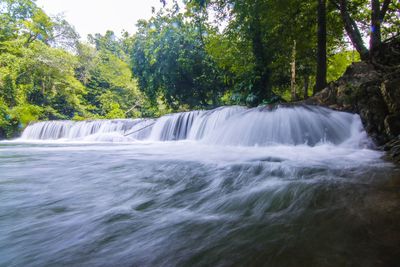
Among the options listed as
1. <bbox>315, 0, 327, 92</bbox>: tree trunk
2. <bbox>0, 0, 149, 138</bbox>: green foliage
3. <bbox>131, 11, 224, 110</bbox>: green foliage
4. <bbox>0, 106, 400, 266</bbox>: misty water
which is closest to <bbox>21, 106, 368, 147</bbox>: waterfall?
<bbox>0, 106, 400, 266</bbox>: misty water

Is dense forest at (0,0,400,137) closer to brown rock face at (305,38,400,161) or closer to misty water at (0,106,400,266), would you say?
brown rock face at (305,38,400,161)

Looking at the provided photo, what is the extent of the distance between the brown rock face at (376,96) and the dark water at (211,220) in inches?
67.5

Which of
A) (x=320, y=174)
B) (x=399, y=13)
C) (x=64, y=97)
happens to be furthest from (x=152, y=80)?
(x=320, y=174)

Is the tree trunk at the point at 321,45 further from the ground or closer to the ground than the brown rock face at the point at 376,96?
further from the ground

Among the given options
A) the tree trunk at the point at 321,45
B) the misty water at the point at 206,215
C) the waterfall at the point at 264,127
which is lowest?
the misty water at the point at 206,215

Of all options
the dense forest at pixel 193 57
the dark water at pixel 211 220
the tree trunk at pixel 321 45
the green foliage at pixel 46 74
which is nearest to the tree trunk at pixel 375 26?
the dense forest at pixel 193 57

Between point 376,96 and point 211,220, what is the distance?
15.5 ft

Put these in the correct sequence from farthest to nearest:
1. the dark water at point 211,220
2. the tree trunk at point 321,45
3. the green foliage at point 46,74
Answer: the green foliage at point 46,74 < the tree trunk at point 321,45 < the dark water at point 211,220

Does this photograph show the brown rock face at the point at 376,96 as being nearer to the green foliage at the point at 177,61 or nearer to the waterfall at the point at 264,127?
the waterfall at the point at 264,127

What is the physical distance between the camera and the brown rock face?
13.3 ft

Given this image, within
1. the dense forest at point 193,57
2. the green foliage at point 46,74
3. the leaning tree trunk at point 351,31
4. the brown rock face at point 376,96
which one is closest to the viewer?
the brown rock face at point 376,96

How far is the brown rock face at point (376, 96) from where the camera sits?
4039 mm

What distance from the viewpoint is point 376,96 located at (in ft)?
Result: 14.9

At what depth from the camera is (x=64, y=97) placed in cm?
2023
